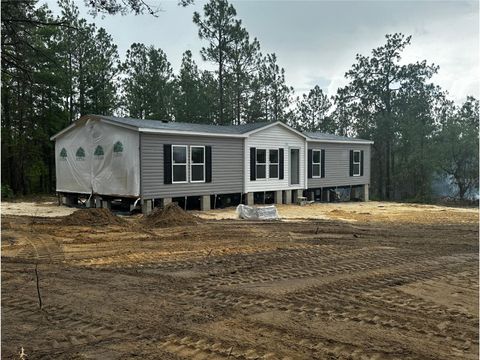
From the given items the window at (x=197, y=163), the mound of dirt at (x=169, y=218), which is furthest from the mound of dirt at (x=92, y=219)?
the window at (x=197, y=163)

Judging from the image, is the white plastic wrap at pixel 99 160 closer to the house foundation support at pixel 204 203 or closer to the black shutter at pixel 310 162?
the house foundation support at pixel 204 203

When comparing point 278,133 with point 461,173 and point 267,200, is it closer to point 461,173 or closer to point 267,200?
point 267,200

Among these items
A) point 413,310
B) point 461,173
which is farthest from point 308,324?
point 461,173

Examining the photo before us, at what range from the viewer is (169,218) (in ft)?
38.1

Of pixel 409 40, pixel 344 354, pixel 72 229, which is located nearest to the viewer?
pixel 344 354

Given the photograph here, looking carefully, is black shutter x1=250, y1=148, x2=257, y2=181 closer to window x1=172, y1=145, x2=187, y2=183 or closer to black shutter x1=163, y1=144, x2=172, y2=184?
window x1=172, y1=145, x2=187, y2=183

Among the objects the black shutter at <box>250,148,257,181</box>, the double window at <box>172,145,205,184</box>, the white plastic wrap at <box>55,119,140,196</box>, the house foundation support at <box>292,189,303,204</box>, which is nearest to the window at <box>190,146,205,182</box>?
the double window at <box>172,145,205,184</box>

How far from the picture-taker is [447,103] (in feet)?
98.8

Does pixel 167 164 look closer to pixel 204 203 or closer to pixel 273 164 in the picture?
pixel 204 203

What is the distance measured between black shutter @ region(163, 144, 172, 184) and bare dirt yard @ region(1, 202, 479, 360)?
4.72 m

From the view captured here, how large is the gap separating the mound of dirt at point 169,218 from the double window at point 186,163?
10.7 feet

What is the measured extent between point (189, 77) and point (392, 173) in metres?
15.6

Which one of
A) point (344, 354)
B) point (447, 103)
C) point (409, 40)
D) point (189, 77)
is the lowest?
point (344, 354)

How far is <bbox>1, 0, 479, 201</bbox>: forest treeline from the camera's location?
82.7ft
